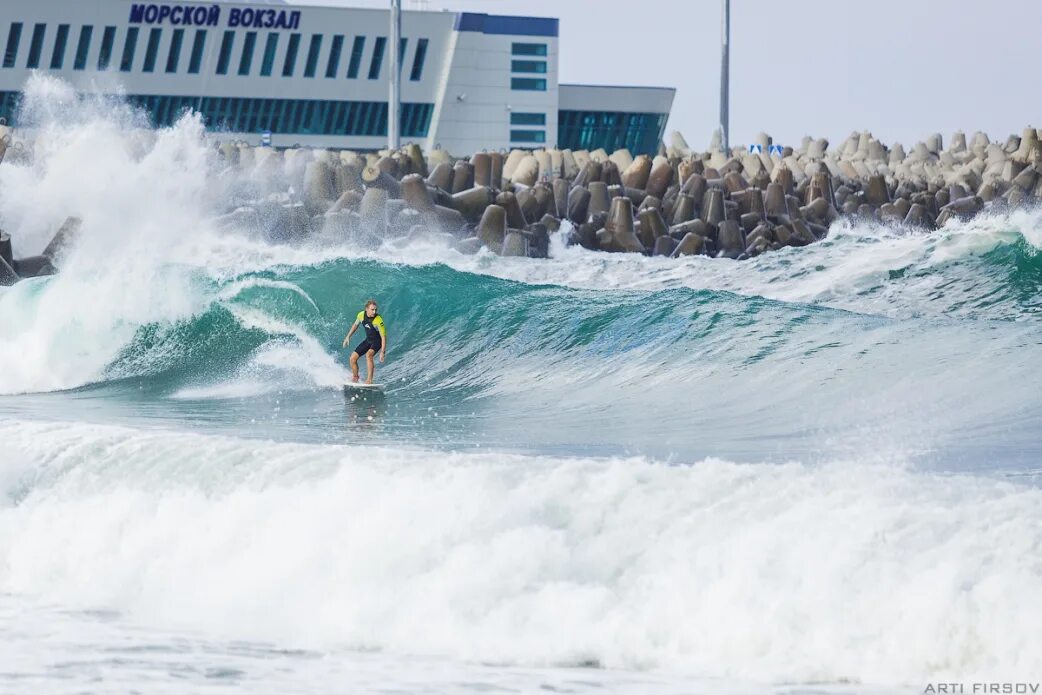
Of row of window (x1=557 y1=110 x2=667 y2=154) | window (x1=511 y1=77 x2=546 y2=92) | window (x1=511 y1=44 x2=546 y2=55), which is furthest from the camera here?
row of window (x1=557 y1=110 x2=667 y2=154)

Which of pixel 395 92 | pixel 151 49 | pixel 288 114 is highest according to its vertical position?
pixel 151 49

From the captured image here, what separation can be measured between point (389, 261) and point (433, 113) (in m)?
46.1

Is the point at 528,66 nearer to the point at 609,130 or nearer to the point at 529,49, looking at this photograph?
the point at 529,49

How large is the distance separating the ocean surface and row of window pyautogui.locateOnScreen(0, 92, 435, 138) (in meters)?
46.5

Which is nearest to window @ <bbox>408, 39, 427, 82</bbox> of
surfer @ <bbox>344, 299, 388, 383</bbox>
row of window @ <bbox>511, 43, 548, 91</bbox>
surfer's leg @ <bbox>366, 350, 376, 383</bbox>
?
row of window @ <bbox>511, 43, 548, 91</bbox>

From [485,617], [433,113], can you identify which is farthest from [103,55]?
[485,617]

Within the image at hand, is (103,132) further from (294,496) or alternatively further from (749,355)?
(294,496)

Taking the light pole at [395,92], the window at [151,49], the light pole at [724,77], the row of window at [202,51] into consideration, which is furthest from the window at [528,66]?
the light pole at [724,77]

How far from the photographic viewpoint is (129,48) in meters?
68.2

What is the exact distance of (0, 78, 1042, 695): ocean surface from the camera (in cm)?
872

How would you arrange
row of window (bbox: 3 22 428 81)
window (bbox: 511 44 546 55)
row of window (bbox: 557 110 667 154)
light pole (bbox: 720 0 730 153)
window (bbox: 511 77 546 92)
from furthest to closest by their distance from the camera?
row of window (bbox: 557 110 667 154) → window (bbox: 511 44 546 55) → window (bbox: 511 77 546 92) → row of window (bbox: 3 22 428 81) → light pole (bbox: 720 0 730 153)

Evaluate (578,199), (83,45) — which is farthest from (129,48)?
(578,199)

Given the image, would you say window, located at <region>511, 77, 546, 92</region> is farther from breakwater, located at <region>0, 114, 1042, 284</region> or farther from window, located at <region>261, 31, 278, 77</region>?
breakwater, located at <region>0, 114, 1042, 284</region>

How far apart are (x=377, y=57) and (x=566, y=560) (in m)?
63.0
